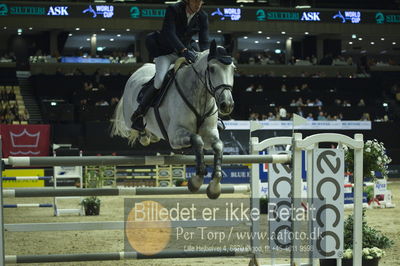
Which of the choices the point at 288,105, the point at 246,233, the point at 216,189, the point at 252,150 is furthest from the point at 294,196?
the point at 288,105

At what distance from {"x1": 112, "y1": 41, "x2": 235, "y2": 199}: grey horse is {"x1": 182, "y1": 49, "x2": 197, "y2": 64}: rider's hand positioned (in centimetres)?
5

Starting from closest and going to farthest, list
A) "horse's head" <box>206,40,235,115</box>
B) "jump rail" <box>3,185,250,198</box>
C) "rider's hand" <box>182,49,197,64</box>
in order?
1. "jump rail" <box>3,185,250,198</box>
2. "horse's head" <box>206,40,235,115</box>
3. "rider's hand" <box>182,49,197,64</box>

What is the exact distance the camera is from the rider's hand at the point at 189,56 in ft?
18.4

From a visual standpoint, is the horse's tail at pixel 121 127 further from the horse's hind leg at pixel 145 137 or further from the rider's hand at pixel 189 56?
the rider's hand at pixel 189 56

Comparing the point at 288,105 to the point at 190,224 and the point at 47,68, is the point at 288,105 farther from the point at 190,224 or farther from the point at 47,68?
the point at 190,224

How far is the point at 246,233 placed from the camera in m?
10.0

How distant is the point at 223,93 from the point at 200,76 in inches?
20.7

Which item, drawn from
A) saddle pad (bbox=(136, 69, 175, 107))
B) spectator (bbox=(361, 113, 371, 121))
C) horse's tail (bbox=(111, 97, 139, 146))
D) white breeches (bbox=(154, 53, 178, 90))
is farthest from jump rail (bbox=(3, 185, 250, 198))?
spectator (bbox=(361, 113, 371, 121))

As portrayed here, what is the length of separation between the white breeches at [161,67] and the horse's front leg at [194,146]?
2.05ft

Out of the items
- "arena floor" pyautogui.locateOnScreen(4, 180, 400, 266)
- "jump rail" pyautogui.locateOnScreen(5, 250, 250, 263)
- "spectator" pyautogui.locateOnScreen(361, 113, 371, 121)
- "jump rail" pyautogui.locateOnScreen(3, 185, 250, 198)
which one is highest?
"spectator" pyautogui.locateOnScreen(361, 113, 371, 121)

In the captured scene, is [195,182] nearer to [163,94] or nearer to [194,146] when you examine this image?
[194,146]

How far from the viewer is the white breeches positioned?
19.3ft

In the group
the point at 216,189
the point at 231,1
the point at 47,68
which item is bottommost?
the point at 216,189

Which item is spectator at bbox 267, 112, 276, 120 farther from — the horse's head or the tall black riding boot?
the horse's head
